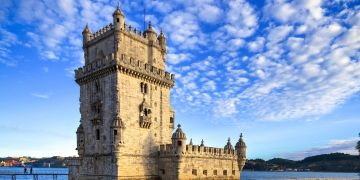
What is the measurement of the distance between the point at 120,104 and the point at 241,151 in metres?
24.0

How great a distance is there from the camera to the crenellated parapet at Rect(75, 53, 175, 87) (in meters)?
40.3

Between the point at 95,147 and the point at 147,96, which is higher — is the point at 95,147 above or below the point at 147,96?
below

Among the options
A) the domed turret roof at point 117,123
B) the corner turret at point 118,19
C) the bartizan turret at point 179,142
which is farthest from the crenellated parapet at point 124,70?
the bartizan turret at point 179,142

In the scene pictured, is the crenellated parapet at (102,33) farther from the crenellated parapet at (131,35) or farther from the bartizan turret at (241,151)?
the bartizan turret at (241,151)

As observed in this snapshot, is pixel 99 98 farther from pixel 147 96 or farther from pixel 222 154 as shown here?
pixel 222 154

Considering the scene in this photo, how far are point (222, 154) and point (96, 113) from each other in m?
19.6

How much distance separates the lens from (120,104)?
39.6 metres

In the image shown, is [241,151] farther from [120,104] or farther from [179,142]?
[120,104]

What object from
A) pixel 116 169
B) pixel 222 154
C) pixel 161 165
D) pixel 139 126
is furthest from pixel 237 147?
pixel 116 169

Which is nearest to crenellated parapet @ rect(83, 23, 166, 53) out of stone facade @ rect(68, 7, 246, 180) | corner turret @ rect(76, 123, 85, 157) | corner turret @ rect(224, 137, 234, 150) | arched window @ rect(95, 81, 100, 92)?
stone facade @ rect(68, 7, 246, 180)

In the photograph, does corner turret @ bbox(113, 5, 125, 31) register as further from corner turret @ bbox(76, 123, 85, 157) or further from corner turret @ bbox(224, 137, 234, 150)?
corner turret @ bbox(224, 137, 234, 150)

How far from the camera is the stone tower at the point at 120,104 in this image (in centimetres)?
3962

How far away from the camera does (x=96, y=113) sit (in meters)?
41.9

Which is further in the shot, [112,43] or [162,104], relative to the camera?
[162,104]
